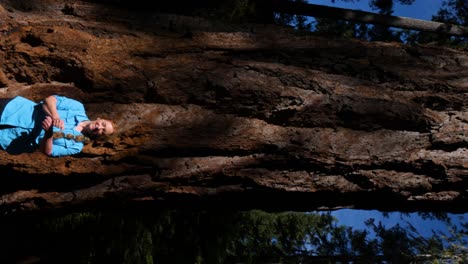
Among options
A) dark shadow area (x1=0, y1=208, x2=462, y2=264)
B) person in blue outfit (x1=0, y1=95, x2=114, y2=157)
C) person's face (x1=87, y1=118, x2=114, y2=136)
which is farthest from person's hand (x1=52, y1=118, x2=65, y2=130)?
dark shadow area (x1=0, y1=208, x2=462, y2=264)

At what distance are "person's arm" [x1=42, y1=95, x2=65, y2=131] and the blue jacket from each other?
0.11 metres

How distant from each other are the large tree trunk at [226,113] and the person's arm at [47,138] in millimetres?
567

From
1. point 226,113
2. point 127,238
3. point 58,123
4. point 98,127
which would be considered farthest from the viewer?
point 127,238

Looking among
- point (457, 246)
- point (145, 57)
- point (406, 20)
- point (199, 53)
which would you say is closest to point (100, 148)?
point (145, 57)

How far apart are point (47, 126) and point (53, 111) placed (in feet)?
0.42

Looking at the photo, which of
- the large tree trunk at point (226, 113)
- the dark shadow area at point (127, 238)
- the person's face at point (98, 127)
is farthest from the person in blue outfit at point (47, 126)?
the dark shadow area at point (127, 238)

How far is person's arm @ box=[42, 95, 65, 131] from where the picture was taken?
3805 mm

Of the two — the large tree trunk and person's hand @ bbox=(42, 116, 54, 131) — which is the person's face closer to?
person's hand @ bbox=(42, 116, 54, 131)

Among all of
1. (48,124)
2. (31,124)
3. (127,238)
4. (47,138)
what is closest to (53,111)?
(48,124)

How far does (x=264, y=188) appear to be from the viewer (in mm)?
4945

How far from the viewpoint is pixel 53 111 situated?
3840 mm

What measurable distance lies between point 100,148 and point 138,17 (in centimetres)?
146

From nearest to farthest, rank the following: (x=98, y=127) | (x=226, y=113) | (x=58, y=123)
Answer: (x=58, y=123) < (x=98, y=127) < (x=226, y=113)

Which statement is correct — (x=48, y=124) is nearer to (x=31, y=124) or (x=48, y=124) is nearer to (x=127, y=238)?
(x=31, y=124)
